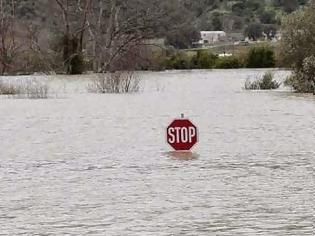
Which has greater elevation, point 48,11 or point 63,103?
point 48,11

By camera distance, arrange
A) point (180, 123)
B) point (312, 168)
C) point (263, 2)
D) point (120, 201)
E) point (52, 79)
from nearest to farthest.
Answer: point (120, 201) < point (312, 168) < point (180, 123) < point (52, 79) < point (263, 2)

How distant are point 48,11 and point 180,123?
62.2 meters

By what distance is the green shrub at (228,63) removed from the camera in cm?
7719

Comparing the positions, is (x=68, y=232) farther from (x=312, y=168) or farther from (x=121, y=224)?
(x=312, y=168)

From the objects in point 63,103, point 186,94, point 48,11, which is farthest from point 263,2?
point 63,103

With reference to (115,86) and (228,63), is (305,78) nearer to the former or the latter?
(115,86)

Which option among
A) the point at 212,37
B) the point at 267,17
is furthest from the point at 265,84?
the point at 267,17

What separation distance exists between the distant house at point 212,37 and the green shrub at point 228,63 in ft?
64.0

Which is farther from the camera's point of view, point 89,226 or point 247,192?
point 247,192

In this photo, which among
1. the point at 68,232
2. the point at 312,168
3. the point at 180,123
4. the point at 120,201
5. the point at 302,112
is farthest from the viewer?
the point at 302,112

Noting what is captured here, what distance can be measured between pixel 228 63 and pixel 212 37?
30413 mm

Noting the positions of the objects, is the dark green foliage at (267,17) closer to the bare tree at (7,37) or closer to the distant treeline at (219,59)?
the distant treeline at (219,59)

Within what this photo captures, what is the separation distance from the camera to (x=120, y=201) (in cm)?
1244

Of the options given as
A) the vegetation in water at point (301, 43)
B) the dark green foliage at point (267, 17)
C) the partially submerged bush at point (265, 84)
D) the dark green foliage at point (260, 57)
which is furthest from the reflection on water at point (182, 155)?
the dark green foliage at point (267, 17)
